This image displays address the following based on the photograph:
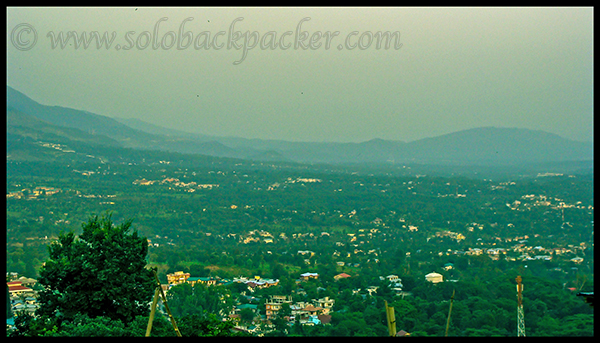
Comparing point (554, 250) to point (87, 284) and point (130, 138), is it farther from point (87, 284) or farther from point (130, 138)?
point (130, 138)

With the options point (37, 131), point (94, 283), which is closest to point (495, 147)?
point (37, 131)

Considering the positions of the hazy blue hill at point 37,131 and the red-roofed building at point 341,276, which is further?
the hazy blue hill at point 37,131

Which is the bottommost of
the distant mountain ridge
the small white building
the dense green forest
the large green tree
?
the small white building

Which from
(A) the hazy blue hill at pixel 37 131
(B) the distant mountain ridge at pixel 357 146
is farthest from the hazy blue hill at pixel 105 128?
(A) the hazy blue hill at pixel 37 131

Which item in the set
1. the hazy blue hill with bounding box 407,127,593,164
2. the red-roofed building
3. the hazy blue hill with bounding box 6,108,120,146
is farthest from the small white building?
the hazy blue hill with bounding box 407,127,593,164

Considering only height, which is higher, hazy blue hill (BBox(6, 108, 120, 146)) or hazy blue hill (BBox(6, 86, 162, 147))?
hazy blue hill (BBox(6, 86, 162, 147))

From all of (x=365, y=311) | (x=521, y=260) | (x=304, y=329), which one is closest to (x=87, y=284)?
(x=304, y=329)

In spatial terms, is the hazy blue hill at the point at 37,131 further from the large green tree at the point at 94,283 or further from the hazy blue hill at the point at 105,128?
the large green tree at the point at 94,283

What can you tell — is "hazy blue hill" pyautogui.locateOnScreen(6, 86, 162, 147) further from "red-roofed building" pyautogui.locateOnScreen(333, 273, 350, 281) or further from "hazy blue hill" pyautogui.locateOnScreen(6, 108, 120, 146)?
"red-roofed building" pyautogui.locateOnScreen(333, 273, 350, 281)
